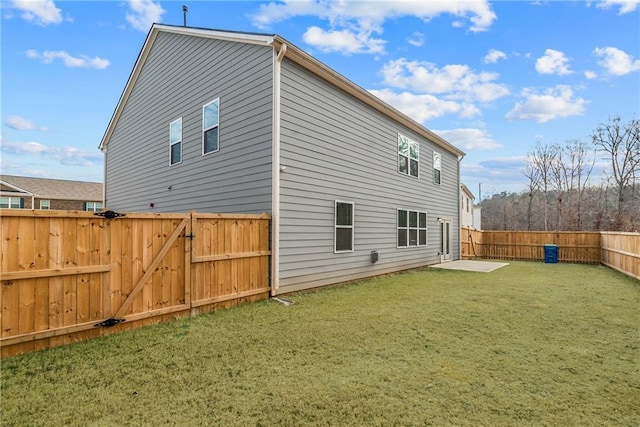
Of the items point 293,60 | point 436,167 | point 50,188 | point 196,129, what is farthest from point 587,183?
point 50,188

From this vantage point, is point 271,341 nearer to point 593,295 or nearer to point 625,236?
point 593,295

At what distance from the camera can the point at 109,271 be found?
4.14m

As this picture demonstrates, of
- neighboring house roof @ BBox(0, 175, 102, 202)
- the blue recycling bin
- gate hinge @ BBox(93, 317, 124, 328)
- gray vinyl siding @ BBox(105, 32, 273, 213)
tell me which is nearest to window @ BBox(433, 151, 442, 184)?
the blue recycling bin

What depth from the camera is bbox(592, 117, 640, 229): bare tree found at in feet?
66.2

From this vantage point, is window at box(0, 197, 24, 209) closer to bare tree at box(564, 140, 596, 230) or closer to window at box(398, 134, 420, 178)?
window at box(398, 134, 420, 178)

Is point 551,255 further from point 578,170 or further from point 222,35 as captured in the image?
point 222,35

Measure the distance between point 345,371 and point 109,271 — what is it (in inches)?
130

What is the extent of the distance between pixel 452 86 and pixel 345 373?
14044mm

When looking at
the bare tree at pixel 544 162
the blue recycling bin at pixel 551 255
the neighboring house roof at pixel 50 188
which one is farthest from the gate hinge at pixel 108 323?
the bare tree at pixel 544 162

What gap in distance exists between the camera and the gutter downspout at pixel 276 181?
6.21 metres

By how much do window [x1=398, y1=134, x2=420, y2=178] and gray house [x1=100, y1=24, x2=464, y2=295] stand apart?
4 cm

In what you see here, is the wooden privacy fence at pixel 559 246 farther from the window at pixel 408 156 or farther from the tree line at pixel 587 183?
the tree line at pixel 587 183

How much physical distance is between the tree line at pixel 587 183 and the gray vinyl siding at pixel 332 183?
17960mm

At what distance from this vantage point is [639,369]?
3201mm
